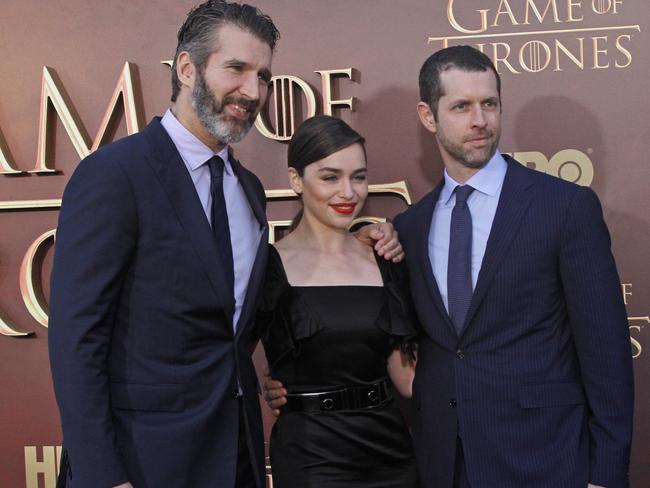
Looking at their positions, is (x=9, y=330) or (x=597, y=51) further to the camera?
(x=9, y=330)

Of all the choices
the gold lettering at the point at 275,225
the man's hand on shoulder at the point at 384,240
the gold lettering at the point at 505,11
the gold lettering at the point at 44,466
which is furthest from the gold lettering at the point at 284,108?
the gold lettering at the point at 44,466

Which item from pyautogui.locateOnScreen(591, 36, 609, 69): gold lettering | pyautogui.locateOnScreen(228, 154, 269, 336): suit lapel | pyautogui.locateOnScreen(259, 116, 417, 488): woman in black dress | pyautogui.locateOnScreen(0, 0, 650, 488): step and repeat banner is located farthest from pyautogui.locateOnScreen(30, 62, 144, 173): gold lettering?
pyautogui.locateOnScreen(591, 36, 609, 69): gold lettering

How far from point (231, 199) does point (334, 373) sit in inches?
24.4

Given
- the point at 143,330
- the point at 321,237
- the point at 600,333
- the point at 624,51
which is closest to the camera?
the point at 143,330

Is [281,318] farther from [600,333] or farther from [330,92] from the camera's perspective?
[330,92]

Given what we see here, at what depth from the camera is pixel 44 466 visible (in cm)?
319

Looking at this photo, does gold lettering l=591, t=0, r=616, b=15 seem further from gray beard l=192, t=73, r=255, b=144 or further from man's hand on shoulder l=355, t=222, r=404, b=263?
gray beard l=192, t=73, r=255, b=144

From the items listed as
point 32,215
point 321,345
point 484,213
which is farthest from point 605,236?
point 32,215

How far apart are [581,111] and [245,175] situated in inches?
54.1

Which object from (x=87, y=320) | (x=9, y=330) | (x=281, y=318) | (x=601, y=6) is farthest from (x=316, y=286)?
(x=601, y=6)

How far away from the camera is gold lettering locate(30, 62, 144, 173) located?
10.1 feet

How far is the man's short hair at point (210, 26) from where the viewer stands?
2.01 meters

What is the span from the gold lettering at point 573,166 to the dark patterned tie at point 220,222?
142 centimetres

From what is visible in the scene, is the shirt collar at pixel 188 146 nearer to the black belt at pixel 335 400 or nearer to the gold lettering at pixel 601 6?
the black belt at pixel 335 400
